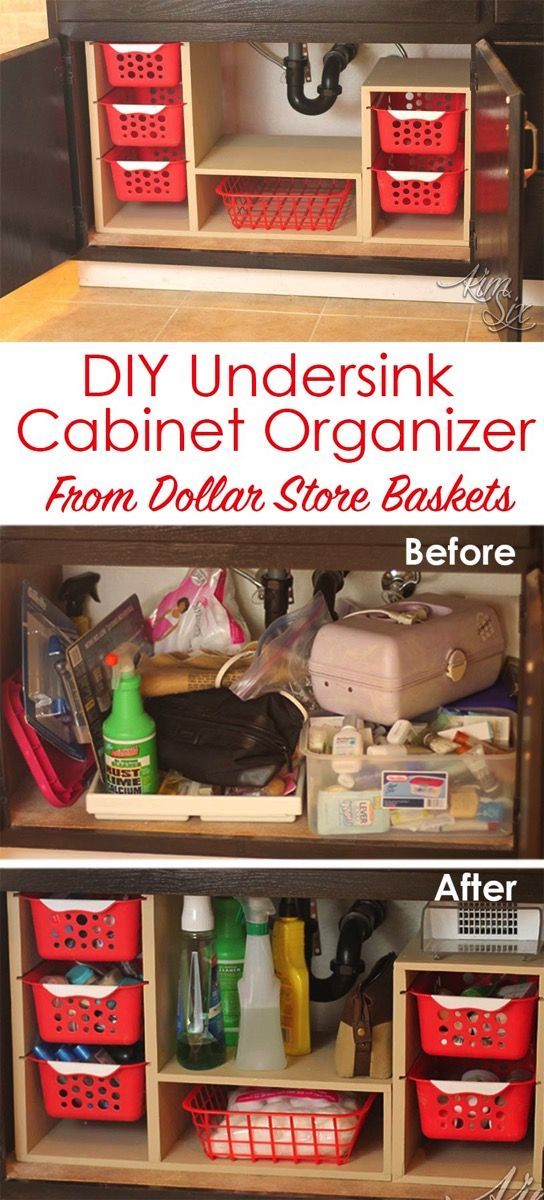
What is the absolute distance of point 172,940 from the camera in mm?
2119

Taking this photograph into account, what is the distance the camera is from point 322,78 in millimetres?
2666

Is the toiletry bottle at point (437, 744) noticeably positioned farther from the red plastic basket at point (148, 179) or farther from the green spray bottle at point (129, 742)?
the red plastic basket at point (148, 179)

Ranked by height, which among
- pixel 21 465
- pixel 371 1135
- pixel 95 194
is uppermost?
pixel 95 194

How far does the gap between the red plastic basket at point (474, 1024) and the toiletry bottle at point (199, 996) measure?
0.28 m

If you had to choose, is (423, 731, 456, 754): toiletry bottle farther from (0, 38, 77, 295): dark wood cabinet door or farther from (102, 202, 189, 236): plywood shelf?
(102, 202, 189, 236): plywood shelf

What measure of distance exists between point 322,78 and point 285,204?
9.0 inches

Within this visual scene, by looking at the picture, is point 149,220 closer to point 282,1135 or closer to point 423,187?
point 423,187

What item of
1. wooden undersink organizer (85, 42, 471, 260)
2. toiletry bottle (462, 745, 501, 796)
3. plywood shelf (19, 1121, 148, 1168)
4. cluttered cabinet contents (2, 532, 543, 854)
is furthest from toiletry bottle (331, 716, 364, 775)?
wooden undersink organizer (85, 42, 471, 260)

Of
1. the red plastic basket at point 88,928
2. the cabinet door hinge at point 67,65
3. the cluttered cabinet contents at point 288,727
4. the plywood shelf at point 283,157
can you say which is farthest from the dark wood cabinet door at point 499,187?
the red plastic basket at point 88,928

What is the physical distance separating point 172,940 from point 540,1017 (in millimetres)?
513

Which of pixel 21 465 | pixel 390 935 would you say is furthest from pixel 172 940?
pixel 21 465

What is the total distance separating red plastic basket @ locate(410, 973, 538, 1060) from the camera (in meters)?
2.02

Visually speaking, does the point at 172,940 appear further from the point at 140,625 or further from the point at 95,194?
the point at 95,194

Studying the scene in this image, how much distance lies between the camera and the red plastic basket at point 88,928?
206 cm
